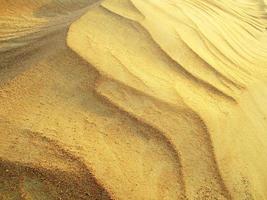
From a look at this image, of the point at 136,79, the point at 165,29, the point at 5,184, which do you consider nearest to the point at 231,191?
the point at 136,79

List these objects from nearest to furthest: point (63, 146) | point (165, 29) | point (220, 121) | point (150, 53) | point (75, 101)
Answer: point (63, 146) < point (75, 101) < point (220, 121) < point (150, 53) < point (165, 29)

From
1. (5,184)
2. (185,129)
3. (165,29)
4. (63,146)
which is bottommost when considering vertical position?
(5,184)

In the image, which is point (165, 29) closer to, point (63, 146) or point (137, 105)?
point (137, 105)

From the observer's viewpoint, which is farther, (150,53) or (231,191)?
(150,53)

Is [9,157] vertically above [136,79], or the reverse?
[136,79]

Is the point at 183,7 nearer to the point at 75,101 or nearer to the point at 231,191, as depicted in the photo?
the point at 75,101

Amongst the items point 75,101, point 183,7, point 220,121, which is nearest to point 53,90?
point 75,101

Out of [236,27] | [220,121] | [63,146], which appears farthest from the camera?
[236,27]
